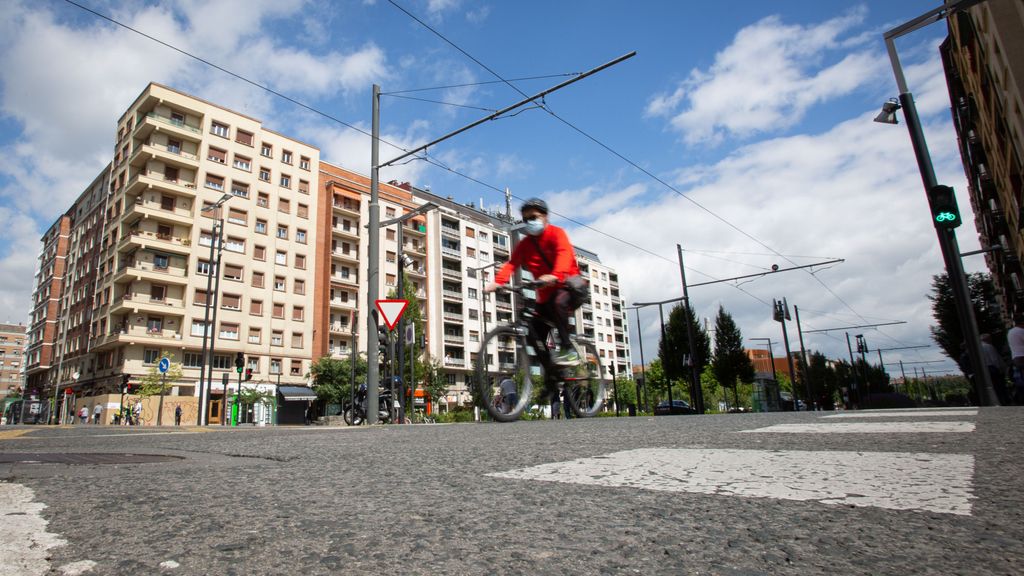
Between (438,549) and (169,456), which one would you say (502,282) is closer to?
(169,456)

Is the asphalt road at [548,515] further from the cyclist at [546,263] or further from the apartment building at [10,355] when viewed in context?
the apartment building at [10,355]

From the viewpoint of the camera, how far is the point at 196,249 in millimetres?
47875

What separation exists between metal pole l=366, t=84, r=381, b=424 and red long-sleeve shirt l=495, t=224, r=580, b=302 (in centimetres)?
628

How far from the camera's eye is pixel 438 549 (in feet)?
3.64

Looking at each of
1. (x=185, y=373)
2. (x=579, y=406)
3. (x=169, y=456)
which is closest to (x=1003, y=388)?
(x=579, y=406)

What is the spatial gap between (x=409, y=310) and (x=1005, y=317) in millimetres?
47793

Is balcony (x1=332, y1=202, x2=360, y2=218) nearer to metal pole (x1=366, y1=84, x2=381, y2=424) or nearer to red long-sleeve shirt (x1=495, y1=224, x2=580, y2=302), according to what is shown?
metal pole (x1=366, y1=84, x2=381, y2=424)

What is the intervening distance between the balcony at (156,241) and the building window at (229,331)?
266 inches

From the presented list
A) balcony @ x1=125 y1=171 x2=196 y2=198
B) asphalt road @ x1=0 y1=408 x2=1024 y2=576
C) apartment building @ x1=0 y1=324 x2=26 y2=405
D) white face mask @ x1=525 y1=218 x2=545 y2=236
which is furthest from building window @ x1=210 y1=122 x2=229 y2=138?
apartment building @ x1=0 y1=324 x2=26 y2=405

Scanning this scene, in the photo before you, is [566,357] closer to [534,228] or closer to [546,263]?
[546,263]

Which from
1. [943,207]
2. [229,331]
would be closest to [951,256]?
[943,207]

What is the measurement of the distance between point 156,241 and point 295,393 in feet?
54.9

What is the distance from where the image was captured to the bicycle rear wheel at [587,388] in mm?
6930

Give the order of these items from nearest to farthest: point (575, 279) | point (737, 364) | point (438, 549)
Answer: point (438, 549)
point (575, 279)
point (737, 364)
